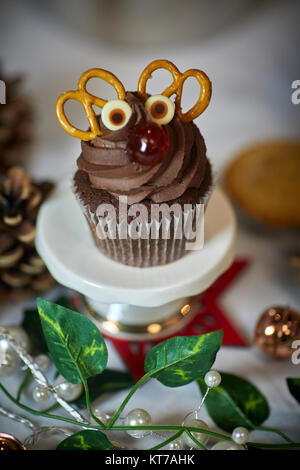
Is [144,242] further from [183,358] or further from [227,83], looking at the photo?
[227,83]

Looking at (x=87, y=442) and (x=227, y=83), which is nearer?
(x=87, y=442)

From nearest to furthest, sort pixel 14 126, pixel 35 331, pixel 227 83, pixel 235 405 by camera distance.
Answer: pixel 235 405 < pixel 35 331 < pixel 14 126 < pixel 227 83

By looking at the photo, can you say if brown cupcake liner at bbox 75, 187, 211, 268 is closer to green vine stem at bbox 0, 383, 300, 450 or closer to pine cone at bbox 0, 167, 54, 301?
pine cone at bbox 0, 167, 54, 301

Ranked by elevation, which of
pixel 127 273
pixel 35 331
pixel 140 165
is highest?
pixel 140 165

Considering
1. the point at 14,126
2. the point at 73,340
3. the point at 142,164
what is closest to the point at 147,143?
the point at 142,164

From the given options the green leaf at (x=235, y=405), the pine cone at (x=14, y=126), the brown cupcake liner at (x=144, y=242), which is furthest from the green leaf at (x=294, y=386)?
the pine cone at (x=14, y=126)

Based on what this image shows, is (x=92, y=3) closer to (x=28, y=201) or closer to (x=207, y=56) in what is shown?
(x=207, y=56)

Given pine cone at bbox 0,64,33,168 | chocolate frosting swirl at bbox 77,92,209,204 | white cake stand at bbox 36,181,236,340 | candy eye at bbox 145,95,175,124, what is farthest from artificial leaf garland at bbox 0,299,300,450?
pine cone at bbox 0,64,33,168
